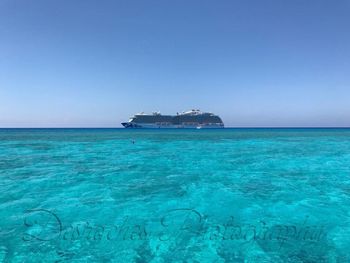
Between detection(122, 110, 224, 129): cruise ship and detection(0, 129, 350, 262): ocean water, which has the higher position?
detection(122, 110, 224, 129): cruise ship

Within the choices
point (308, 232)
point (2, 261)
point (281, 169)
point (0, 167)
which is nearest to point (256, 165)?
point (281, 169)

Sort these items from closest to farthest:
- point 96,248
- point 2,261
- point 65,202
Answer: point 2,261 < point 96,248 < point 65,202

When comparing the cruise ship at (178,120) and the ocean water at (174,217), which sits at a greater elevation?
the cruise ship at (178,120)

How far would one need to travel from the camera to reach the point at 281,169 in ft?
58.4

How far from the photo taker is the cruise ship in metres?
150

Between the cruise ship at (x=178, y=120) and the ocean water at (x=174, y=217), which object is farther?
the cruise ship at (x=178, y=120)

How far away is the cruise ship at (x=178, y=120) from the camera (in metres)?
150

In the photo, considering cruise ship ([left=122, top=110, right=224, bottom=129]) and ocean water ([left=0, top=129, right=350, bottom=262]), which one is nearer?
ocean water ([left=0, top=129, right=350, bottom=262])

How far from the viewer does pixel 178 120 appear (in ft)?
527

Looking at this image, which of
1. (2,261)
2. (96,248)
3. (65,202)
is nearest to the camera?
(2,261)

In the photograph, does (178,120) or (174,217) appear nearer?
(174,217)

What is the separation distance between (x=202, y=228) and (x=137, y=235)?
2076 millimetres

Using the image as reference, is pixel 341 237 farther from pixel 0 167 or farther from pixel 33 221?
pixel 0 167

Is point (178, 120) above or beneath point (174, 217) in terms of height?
above
